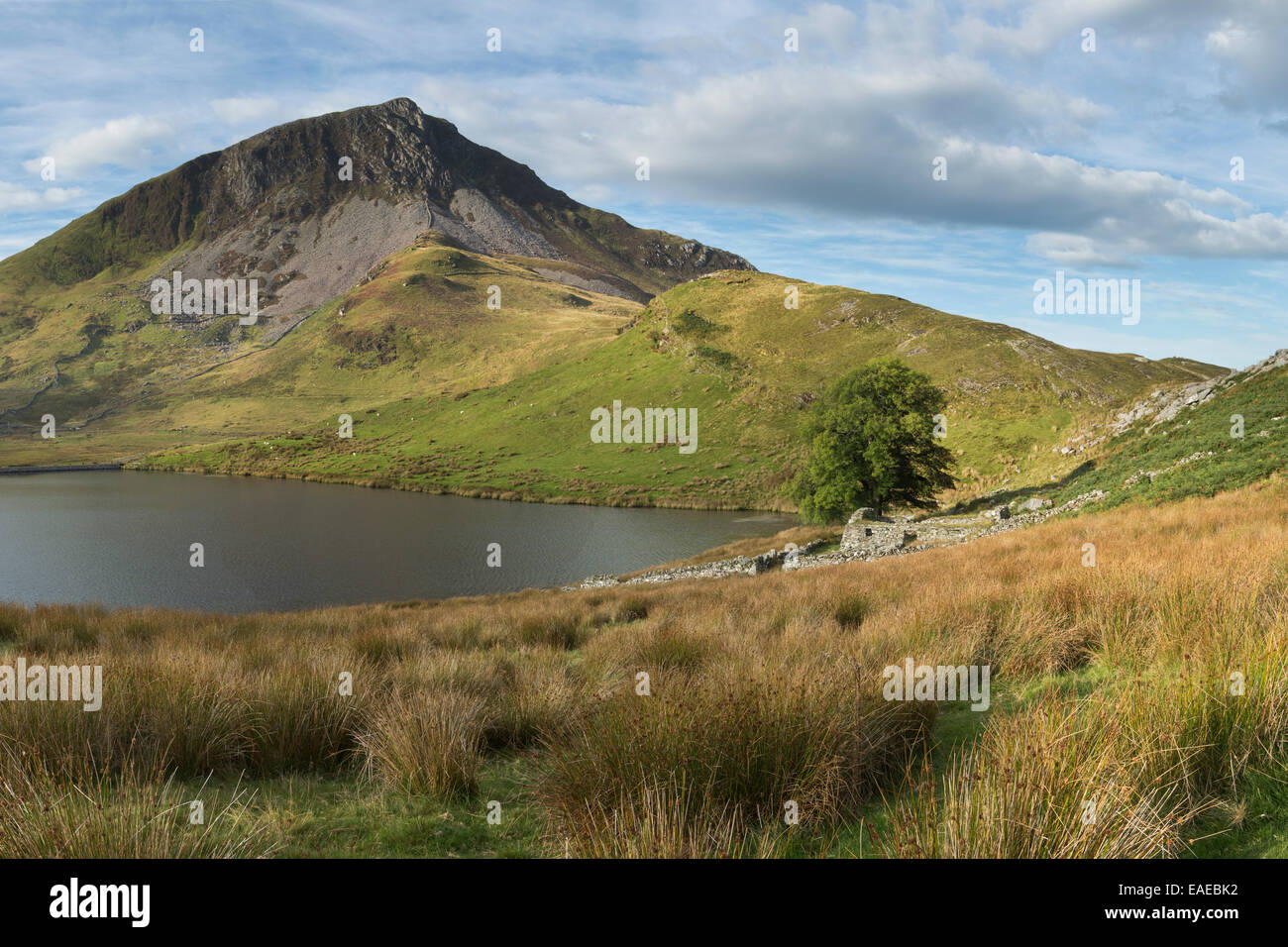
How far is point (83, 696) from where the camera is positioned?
5.55 metres

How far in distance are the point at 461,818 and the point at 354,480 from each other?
330ft

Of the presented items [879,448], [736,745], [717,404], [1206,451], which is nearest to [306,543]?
[879,448]

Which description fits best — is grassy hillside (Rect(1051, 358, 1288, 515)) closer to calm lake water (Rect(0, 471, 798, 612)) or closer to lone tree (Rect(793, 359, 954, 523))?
lone tree (Rect(793, 359, 954, 523))

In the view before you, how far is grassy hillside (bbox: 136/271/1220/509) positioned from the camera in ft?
230

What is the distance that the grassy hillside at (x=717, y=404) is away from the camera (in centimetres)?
7006

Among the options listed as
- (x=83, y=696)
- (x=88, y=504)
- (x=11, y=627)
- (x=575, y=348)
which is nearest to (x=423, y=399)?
(x=575, y=348)

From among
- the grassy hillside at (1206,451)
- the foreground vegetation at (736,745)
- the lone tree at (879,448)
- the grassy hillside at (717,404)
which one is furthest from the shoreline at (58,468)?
the grassy hillside at (1206,451)

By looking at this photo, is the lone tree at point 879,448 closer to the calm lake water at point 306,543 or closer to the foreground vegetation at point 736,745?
the calm lake water at point 306,543

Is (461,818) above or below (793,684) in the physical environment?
below

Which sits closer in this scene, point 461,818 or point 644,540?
point 461,818

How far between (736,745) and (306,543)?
5609cm

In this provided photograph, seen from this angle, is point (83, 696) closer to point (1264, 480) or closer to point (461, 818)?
point (461, 818)

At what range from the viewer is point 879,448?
4091cm

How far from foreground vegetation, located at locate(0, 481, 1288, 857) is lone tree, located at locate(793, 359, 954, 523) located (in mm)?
34601
